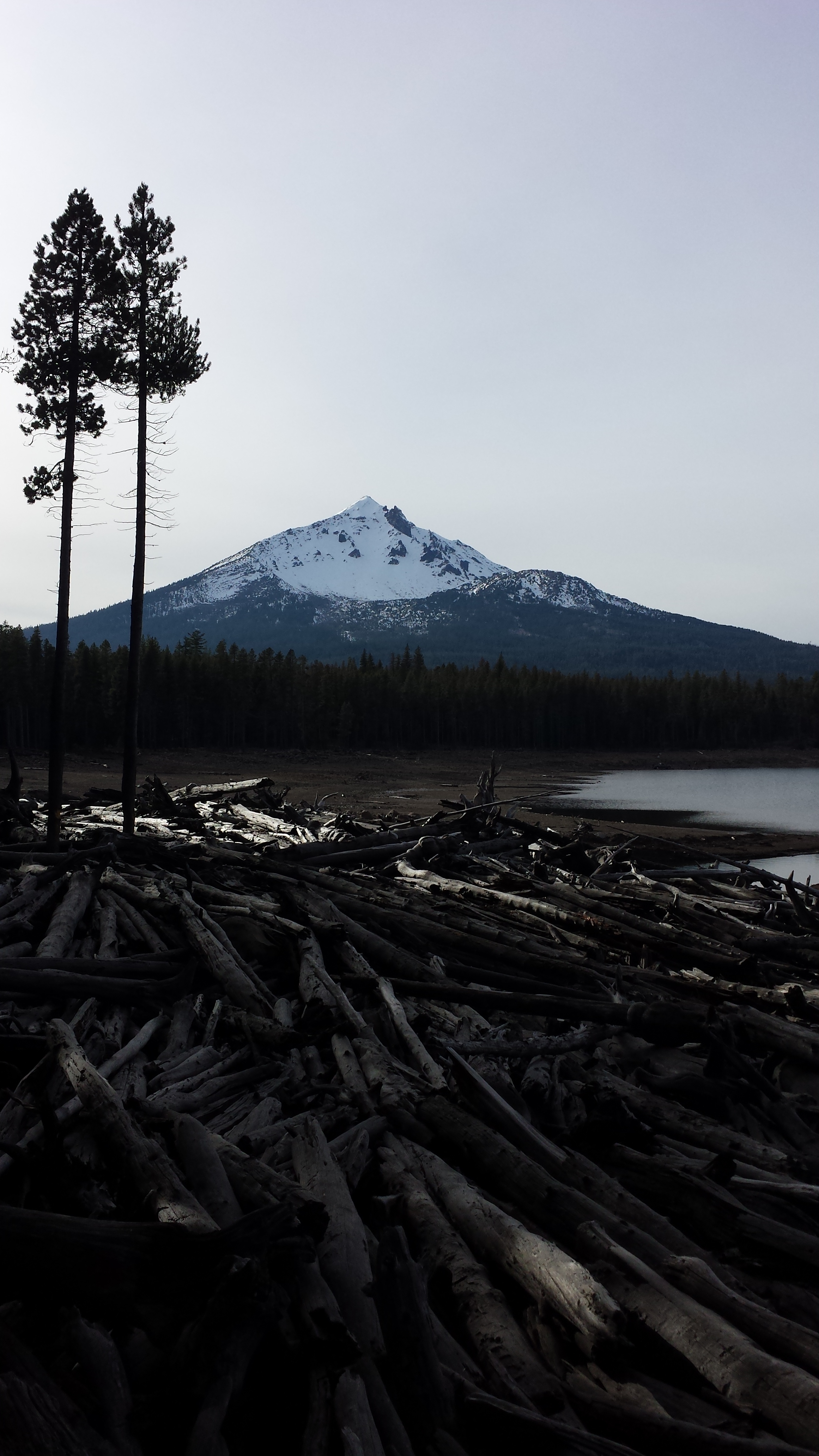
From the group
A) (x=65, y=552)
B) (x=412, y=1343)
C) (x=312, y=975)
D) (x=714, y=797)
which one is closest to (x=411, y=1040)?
(x=312, y=975)

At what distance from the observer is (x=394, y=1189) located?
13.6 ft

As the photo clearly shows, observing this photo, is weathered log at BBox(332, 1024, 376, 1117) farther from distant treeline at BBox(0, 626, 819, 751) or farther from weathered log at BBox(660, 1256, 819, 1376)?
distant treeline at BBox(0, 626, 819, 751)

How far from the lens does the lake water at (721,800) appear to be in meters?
41.2

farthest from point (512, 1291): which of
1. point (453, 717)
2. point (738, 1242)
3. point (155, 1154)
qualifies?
point (453, 717)

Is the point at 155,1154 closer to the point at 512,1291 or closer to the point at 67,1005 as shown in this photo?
the point at 512,1291

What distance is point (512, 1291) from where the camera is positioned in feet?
11.8

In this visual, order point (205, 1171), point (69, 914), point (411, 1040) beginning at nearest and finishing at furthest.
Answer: point (205, 1171), point (411, 1040), point (69, 914)

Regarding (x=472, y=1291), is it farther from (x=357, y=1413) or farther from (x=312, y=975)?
(x=312, y=975)

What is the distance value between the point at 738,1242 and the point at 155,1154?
2757 mm

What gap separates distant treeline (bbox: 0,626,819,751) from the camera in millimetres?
84938

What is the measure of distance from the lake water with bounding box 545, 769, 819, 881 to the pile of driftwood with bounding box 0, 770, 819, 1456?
804 inches

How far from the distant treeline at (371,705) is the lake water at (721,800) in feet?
87.3

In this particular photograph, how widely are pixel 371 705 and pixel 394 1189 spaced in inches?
3997

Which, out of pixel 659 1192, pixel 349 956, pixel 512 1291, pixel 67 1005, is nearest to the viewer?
pixel 512 1291
